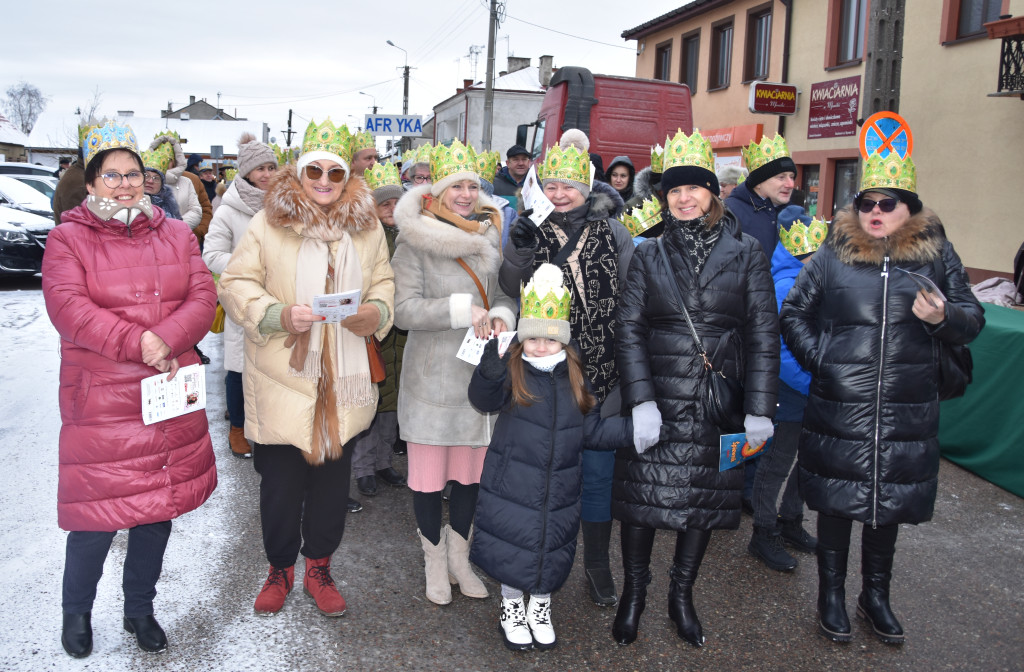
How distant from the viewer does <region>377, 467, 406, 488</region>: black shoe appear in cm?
533

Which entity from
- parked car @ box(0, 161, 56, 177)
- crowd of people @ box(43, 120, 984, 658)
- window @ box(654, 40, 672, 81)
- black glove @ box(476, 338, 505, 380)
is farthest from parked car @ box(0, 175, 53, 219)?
window @ box(654, 40, 672, 81)

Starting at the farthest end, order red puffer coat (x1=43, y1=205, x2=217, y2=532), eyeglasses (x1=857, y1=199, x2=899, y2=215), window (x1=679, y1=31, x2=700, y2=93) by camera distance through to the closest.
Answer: window (x1=679, y1=31, x2=700, y2=93), eyeglasses (x1=857, y1=199, x2=899, y2=215), red puffer coat (x1=43, y1=205, x2=217, y2=532)

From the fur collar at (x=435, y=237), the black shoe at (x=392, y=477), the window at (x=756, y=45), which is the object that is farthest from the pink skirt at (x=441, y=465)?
the window at (x=756, y=45)

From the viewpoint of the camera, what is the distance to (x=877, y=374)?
3383 mm

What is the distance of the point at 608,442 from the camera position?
11.3ft

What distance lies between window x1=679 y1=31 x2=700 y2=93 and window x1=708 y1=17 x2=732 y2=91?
1.01 meters

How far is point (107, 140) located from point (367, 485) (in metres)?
2.75

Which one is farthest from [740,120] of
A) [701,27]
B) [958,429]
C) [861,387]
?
[861,387]

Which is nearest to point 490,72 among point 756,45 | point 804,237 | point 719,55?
point 719,55

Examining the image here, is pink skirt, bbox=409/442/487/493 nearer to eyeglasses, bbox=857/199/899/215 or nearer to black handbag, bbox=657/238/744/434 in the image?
black handbag, bbox=657/238/744/434

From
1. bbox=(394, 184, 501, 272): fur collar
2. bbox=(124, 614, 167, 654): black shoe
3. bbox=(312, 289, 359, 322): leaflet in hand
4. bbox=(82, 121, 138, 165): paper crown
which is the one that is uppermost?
bbox=(82, 121, 138, 165): paper crown

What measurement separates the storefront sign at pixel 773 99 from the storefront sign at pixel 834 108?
0.47 metres

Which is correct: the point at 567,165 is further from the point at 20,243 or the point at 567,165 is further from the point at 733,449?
the point at 20,243

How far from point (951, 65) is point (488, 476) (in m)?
13.0
